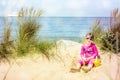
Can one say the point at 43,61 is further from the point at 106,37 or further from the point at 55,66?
the point at 106,37

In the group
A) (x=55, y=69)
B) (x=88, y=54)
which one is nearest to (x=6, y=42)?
(x=55, y=69)

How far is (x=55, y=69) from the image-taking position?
6570mm

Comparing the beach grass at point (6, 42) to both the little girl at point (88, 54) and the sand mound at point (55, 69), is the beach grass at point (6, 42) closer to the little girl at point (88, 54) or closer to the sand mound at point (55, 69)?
the sand mound at point (55, 69)

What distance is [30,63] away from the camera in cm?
680

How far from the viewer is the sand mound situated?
241 inches

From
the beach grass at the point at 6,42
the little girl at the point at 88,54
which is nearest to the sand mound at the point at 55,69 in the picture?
the little girl at the point at 88,54

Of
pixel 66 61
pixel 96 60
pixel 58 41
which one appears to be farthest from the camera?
pixel 58 41

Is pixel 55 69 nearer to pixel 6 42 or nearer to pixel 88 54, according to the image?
pixel 88 54

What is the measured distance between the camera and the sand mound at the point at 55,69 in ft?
20.1

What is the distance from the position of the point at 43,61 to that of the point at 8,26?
1242 mm

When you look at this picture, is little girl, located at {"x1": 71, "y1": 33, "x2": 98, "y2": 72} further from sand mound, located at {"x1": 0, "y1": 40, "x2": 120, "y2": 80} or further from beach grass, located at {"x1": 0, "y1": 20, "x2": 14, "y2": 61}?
beach grass, located at {"x1": 0, "y1": 20, "x2": 14, "y2": 61}

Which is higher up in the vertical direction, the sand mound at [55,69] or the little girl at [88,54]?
the little girl at [88,54]

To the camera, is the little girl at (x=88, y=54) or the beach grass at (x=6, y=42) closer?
the little girl at (x=88, y=54)

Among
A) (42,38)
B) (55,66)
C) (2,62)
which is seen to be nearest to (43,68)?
(55,66)
